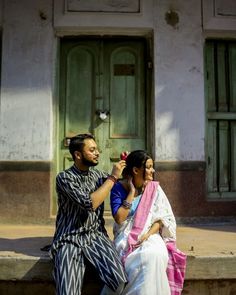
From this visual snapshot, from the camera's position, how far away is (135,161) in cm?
351

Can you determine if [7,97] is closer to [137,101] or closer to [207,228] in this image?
[137,101]

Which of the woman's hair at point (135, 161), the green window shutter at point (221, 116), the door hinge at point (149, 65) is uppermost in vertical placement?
the door hinge at point (149, 65)

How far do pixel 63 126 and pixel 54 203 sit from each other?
98cm

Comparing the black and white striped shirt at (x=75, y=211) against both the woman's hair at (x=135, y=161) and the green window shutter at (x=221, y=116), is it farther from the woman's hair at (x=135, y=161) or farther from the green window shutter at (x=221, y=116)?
the green window shutter at (x=221, y=116)

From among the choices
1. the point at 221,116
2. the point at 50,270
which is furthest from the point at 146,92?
the point at 50,270

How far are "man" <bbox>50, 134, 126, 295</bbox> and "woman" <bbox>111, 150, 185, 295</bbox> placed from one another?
0.10 metres

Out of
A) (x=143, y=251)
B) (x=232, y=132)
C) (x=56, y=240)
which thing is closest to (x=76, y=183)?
(x=56, y=240)

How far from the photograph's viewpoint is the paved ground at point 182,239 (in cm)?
388

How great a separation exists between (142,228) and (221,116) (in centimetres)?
289

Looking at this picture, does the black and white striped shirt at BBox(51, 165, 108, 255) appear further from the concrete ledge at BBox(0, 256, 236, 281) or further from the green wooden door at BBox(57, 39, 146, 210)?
the green wooden door at BBox(57, 39, 146, 210)

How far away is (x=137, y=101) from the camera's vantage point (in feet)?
19.0

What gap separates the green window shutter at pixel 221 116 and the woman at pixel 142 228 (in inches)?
95.9

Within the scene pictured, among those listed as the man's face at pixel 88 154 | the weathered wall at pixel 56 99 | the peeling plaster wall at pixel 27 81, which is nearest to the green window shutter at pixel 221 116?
the weathered wall at pixel 56 99

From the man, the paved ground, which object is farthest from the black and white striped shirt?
the paved ground
